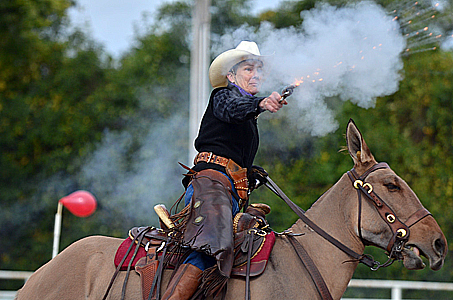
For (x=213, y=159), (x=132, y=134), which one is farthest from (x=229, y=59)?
(x=132, y=134)

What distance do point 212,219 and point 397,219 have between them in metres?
1.25

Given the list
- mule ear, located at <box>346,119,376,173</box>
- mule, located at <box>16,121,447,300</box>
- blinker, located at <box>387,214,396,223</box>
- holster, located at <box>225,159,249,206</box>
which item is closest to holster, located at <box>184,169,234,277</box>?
holster, located at <box>225,159,249,206</box>

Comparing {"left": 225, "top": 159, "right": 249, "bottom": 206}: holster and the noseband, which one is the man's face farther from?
the noseband

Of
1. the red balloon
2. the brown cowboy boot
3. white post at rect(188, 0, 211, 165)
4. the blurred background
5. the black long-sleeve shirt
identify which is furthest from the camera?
the blurred background

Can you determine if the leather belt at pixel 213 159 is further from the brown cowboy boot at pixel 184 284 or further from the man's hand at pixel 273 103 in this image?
the brown cowboy boot at pixel 184 284

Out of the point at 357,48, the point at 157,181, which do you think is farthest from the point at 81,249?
the point at 157,181

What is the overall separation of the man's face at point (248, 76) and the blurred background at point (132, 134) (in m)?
8.42

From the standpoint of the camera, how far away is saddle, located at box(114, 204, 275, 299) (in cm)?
342

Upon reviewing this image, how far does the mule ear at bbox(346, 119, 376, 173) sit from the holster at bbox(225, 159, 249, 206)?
0.80 m

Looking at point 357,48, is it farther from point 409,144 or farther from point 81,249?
point 409,144

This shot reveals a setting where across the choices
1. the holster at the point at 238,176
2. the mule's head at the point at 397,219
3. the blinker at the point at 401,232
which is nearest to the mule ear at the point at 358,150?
the mule's head at the point at 397,219

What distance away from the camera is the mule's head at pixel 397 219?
3.29 meters

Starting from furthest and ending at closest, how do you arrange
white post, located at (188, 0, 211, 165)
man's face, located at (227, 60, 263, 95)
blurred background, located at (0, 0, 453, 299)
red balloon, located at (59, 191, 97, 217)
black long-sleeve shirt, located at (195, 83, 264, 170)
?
1. blurred background, located at (0, 0, 453, 299)
2. white post, located at (188, 0, 211, 165)
3. red balloon, located at (59, 191, 97, 217)
4. man's face, located at (227, 60, 263, 95)
5. black long-sleeve shirt, located at (195, 83, 264, 170)

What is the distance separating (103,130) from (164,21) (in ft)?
13.5
